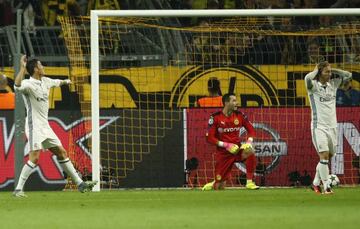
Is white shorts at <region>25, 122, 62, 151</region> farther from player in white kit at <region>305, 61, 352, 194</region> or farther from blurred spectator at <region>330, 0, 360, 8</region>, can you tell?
blurred spectator at <region>330, 0, 360, 8</region>

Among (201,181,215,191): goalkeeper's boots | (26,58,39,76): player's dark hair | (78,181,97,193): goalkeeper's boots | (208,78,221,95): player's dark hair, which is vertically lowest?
(201,181,215,191): goalkeeper's boots

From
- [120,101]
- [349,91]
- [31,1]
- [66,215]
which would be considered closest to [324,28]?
[349,91]

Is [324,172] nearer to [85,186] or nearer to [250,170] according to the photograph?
[250,170]

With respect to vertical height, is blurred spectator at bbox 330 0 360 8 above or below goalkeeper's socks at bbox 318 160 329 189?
above

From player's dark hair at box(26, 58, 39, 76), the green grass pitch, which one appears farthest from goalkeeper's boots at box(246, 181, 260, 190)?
player's dark hair at box(26, 58, 39, 76)

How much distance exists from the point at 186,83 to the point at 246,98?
3.74 feet

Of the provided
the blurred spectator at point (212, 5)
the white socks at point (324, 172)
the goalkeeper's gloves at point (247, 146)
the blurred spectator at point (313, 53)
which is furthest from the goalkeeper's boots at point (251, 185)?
the blurred spectator at point (212, 5)

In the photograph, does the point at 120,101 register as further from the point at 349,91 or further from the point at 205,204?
the point at 205,204

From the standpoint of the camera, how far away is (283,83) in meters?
18.8

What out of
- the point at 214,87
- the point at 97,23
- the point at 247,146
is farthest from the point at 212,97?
the point at 97,23

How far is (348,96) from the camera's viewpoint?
18.8m

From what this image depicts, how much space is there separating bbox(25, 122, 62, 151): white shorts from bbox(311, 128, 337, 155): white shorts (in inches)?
154

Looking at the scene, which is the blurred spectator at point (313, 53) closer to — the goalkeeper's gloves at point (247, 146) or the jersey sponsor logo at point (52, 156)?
the goalkeeper's gloves at point (247, 146)

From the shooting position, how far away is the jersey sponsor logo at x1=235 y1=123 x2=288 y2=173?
18516 millimetres
